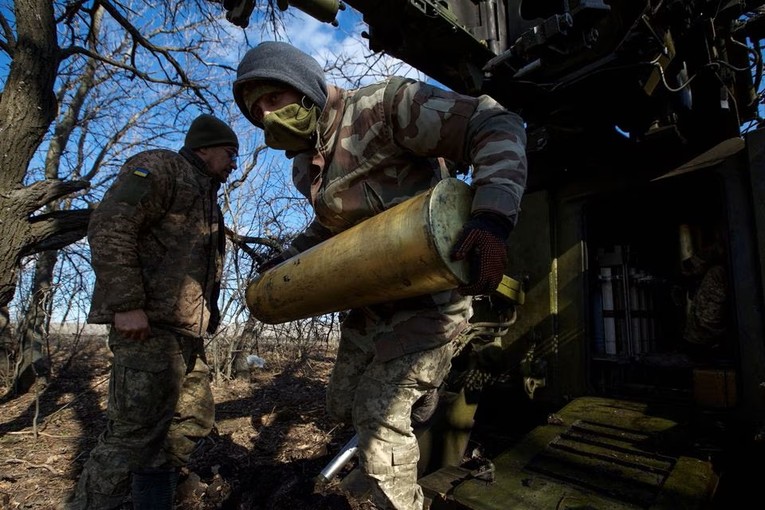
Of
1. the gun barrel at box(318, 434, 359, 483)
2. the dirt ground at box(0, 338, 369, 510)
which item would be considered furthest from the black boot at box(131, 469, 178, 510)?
the gun barrel at box(318, 434, 359, 483)

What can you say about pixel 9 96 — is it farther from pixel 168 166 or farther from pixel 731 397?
pixel 731 397

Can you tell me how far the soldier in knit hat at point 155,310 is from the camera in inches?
98.8

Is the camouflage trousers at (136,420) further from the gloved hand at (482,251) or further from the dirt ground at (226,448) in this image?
the gloved hand at (482,251)

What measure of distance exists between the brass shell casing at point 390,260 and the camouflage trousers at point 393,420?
388mm

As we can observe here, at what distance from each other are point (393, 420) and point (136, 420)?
1.46 m

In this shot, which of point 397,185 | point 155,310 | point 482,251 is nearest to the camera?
point 482,251

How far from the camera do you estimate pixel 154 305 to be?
269cm

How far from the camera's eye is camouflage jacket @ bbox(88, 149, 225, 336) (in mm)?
2545

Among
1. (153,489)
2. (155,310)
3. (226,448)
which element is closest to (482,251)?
(155,310)

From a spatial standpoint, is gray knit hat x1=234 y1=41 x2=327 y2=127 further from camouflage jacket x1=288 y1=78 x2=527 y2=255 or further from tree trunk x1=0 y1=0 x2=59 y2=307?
tree trunk x1=0 y1=0 x2=59 y2=307

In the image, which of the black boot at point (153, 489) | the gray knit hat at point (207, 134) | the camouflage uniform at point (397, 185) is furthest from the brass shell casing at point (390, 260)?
the gray knit hat at point (207, 134)

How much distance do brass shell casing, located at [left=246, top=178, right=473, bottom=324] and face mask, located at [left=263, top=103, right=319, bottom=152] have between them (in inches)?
22.5

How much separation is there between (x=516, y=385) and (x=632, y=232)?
5.97ft

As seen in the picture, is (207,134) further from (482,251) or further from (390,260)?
(482,251)
